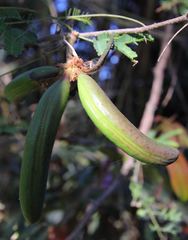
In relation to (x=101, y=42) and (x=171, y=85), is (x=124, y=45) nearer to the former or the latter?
(x=101, y=42)

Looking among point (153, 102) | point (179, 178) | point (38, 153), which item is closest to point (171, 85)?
point (153, 102)

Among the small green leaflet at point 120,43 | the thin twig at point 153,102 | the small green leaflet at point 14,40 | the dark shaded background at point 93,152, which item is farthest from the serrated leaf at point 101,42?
the thin twig at point 153,102

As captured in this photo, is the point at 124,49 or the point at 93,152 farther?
the point at 93,152

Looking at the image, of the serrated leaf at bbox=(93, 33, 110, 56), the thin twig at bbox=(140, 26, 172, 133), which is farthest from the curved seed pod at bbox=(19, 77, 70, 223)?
the thin twig at bbox=(140, 26, 172, 133)

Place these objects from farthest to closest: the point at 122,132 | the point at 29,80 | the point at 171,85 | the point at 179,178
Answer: the point at 171,85 → the point at 179,178 → the point at 29,80 → the point at 122,132

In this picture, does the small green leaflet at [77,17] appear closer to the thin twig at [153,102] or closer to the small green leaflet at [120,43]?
the small green leaflet at [120,43]

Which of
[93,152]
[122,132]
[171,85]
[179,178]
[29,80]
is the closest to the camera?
[122,132]

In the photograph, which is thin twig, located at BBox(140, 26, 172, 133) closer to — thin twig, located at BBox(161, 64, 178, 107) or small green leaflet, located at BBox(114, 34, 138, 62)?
thin twig, located at BBox(161, 64, 178, 107)
